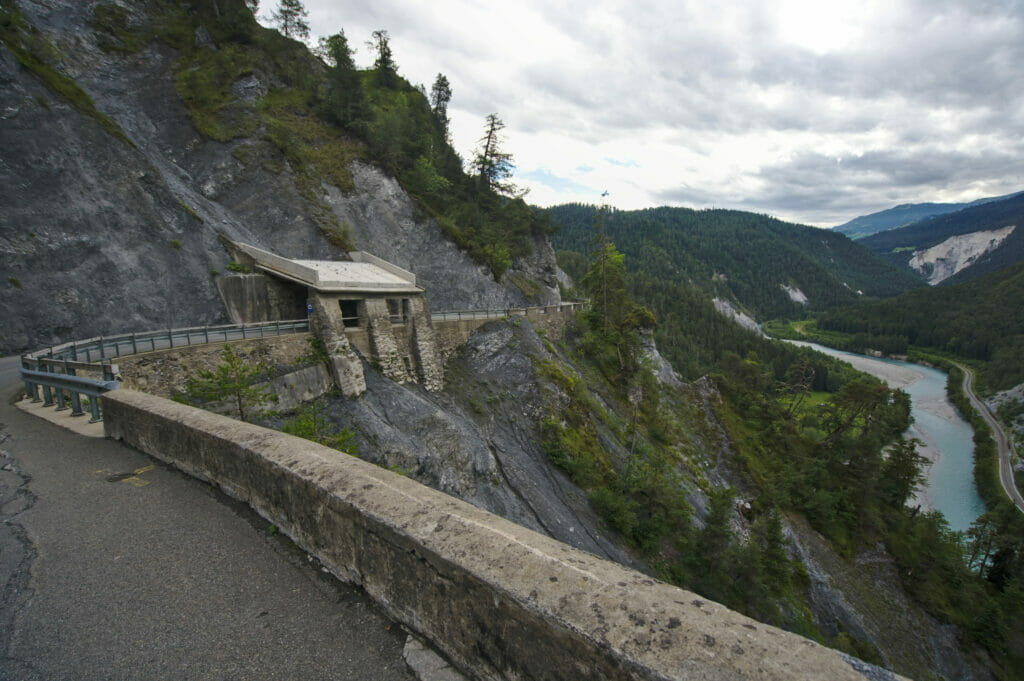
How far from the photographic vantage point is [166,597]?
3340mm

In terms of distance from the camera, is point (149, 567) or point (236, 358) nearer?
point (149, 567)

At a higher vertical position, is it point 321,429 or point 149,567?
point 149,567

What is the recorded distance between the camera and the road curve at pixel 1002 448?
2253 inches

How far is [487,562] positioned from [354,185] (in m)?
30.3

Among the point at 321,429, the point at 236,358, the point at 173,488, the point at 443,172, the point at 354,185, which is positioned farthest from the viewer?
the point at 443,172

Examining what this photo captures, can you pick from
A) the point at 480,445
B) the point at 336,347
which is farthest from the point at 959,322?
the point at 336,347

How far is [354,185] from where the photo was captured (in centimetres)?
2872

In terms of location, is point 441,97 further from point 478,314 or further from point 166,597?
point 166,597

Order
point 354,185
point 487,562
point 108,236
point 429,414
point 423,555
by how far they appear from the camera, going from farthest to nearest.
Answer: point 354,185 → point 108,236 → point 429,414 → point 423,555 → point 487,562

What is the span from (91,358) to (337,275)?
808 centimetres

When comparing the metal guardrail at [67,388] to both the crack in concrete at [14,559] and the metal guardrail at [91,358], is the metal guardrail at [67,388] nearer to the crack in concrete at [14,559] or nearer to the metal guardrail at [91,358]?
the metal guardrail at [91,358]

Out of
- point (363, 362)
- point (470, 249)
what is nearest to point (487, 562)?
point (363, 362)

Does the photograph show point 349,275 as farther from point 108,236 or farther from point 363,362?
point 108,236

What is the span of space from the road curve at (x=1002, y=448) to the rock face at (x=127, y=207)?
7838 centimetres
